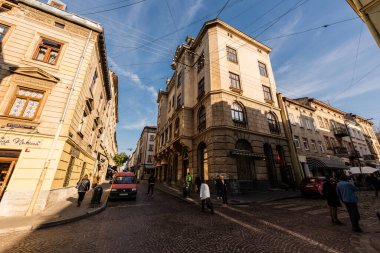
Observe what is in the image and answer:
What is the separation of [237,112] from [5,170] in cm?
1711

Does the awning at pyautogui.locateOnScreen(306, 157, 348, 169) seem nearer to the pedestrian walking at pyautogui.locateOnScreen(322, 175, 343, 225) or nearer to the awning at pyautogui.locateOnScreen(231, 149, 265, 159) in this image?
the awning at pyautogui.locateOnScreen(231, 149, 265, 159)

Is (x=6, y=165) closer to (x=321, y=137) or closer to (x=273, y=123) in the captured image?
(x=273, y=123)

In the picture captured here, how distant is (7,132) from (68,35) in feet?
25.1

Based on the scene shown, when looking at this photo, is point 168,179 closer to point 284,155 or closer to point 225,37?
point 284,155

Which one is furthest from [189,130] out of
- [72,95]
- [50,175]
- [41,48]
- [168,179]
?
[41,48]

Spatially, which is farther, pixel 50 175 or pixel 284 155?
pixel 284 155

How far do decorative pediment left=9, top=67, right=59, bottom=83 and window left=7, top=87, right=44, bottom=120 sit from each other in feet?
2.88

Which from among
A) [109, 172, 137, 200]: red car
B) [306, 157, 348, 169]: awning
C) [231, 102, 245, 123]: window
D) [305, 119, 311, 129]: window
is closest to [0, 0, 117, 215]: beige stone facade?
[109, 172, 137, 200]: red car

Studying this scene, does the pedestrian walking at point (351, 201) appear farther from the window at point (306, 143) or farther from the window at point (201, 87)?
the window at point (306, 143)

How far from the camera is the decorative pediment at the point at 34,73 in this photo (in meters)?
9.02

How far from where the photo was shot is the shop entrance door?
7.75 metres

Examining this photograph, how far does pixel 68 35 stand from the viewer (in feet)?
37.4

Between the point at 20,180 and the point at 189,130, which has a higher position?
the point at 189,130

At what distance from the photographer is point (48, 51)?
1058cm
